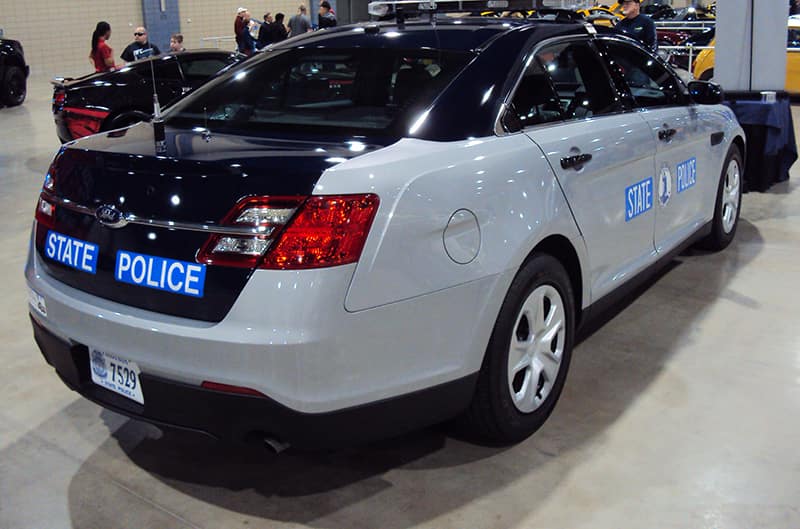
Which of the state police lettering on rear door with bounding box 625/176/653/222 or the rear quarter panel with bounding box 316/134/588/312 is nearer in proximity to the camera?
the rear quarter panel with bounding box 316/134/588/312

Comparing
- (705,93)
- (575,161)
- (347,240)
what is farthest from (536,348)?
(705,93)

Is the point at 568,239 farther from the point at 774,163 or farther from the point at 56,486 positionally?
the point at 774,163

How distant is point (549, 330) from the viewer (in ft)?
9.98

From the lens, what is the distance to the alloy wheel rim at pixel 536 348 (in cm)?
288

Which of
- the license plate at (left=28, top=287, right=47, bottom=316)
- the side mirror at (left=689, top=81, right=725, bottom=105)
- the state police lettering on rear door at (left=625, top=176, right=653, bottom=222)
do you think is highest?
the side mirror at (left=689, top=81, right=725, bottom=105)

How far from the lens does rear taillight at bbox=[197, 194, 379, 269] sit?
7.36ft

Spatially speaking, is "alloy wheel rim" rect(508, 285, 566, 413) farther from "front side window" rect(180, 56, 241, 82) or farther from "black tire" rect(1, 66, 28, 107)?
"black tire" rect(1, 66, 28, 107)

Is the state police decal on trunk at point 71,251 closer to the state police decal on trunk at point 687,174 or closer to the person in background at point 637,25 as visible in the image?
the state police decal on trunk at point 687,174

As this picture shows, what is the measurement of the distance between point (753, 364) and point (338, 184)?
7.35ft

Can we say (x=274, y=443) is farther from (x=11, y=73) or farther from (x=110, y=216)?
(x=11, y=73)

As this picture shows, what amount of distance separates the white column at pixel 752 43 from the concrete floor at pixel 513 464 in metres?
3.86

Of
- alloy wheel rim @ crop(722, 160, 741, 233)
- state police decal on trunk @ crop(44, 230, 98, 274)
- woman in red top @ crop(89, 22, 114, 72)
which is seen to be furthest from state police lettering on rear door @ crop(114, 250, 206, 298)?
woman in red top @ crop(89, 22, 114, 72)

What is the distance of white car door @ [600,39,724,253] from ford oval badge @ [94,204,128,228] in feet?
7.27

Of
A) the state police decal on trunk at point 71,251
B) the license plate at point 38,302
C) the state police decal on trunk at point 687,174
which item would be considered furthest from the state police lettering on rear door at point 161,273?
the state police decal on trunk at point 687,174
